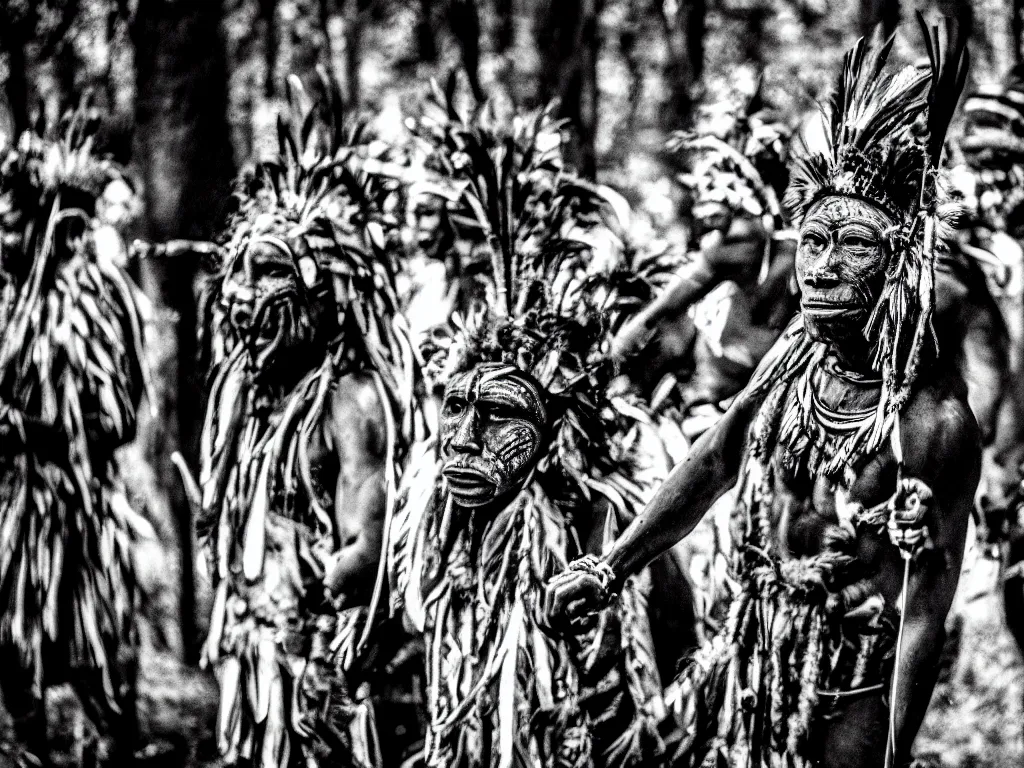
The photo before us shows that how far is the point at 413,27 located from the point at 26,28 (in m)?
1.32

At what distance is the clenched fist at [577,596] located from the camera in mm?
3008

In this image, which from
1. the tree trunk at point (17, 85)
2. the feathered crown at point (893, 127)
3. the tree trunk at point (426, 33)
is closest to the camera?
the feathered crown at point (893, 127)

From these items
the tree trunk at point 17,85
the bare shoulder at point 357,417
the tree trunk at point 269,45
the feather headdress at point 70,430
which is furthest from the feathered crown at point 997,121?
the tree trunk at point 17,85

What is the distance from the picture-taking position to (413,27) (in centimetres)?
355

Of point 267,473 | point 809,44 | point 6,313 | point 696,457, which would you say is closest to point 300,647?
point 267,473

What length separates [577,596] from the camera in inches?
119

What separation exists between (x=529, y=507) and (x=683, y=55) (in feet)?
3.59

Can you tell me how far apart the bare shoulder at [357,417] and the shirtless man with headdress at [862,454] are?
3.15 feet

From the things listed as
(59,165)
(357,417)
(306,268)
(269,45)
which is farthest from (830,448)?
(59,165)

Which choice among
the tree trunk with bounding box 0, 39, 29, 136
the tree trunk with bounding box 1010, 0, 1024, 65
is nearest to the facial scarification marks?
the tree trunk with bounding box 0, 39, 29, 136

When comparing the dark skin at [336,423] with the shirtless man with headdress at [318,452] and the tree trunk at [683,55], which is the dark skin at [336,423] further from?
the tree trunk at [683,55]

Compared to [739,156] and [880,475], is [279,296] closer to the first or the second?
[739,156]

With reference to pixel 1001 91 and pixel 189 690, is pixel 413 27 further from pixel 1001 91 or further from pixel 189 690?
pixel 189 690

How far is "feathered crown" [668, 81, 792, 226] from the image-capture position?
3.03 m
